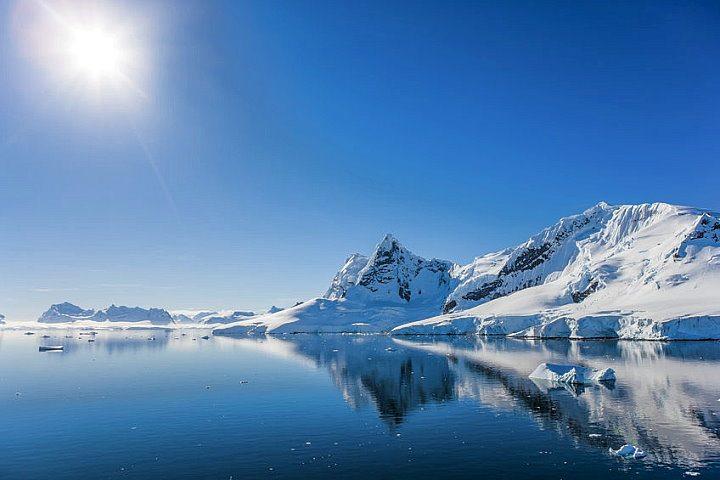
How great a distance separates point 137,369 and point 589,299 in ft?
426

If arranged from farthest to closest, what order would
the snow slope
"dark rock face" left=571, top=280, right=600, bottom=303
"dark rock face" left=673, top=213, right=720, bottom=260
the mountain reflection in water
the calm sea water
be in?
"dark rock face" left=571, top=280, right=600, bottom=303 < "dark rock face" left=673, top=213, right=720, bottom=260 < the snow slope < the mountain reflection in water < the calm sea water

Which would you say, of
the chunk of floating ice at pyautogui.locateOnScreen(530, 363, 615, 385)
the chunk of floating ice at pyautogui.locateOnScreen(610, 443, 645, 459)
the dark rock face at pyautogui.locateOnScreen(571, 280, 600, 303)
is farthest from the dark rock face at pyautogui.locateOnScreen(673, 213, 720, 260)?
the chunk of floating ice at pyautogui.locateOnScreen(610, 443, 645, 459)

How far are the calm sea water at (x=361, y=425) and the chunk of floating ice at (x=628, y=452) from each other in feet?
1.64

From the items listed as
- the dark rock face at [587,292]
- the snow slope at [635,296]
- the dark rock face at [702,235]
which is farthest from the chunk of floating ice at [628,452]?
the dark rock face at [587,292]

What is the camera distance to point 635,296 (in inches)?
5374

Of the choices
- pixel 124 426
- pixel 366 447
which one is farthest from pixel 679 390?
pixel 124 426

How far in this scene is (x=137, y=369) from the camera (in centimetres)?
8206

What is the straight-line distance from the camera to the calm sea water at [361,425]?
1125 inches

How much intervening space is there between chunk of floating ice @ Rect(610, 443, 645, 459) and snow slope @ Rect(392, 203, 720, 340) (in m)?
92.8

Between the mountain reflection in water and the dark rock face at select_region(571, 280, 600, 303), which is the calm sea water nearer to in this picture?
the mountain reflection in water

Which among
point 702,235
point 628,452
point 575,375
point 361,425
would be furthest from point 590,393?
point 702,235

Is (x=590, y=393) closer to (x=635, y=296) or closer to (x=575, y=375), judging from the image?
(x=575, y=375)

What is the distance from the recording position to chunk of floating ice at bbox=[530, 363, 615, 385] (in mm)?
54469

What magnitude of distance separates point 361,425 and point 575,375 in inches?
1090
